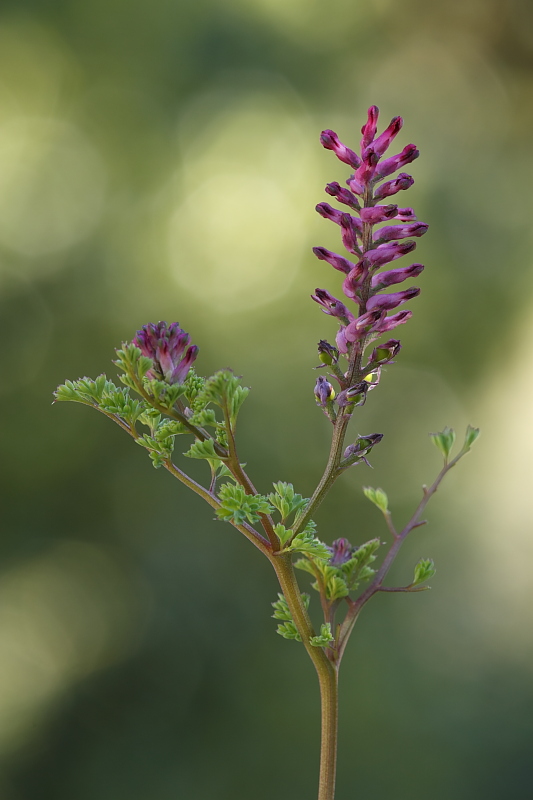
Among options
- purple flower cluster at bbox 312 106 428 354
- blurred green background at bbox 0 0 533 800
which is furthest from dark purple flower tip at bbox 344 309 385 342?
blurred green background at bbox 0 0 533 800

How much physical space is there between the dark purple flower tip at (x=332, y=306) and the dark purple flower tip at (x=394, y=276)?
0.12ft

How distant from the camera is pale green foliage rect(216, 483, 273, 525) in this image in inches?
26.3

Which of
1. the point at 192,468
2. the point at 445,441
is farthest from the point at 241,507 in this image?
the point at 192,468

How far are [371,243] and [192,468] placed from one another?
11.3 feet

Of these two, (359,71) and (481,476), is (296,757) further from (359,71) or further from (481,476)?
(359,71)

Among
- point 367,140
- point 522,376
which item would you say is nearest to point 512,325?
point 522,376

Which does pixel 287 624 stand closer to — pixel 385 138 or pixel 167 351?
pixel 167 351

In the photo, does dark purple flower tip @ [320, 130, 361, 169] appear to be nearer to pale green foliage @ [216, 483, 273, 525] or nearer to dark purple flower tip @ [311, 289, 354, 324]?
dark purple flower tip @ [311, 289, 354, 324]

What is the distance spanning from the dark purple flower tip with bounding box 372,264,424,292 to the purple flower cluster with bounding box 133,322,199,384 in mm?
193

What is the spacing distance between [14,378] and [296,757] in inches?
108

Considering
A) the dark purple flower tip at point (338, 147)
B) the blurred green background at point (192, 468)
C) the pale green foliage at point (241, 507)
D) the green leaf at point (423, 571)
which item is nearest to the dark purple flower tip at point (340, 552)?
the green leaf at point (423, 571)

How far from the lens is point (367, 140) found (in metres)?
0.72

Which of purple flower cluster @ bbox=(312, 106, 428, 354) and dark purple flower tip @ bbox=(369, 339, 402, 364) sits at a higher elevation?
purple flower cluster @ bbox=(312, 106, 428, 354)

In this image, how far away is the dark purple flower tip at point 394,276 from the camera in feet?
2.30
